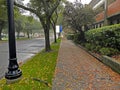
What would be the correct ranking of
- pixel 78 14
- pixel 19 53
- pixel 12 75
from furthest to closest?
pixel 78 14 → pixel 19 53 → pixel 12 75

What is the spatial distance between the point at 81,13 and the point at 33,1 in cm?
498

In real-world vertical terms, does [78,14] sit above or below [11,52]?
above

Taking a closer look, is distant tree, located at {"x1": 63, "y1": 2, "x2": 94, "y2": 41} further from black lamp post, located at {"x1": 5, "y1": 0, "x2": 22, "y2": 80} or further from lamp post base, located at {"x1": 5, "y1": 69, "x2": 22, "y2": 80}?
lamp post base, located at {"x1": 5, "y1": 69, "x2": 22, "y2": 80}

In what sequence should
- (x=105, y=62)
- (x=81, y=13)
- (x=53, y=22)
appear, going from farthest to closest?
(x=53, y=22) < (x=81, y=13) < (x=105, y=62)

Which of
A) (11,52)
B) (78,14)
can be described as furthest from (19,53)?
(11,52)

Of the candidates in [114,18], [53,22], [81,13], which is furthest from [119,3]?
[53,22]

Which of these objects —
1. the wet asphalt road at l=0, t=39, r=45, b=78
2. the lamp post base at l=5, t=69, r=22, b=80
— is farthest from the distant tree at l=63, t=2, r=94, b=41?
the lamp post base at l=5, t=69, r=22, b=80

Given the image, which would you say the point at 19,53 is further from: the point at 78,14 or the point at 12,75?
the point at 12,75

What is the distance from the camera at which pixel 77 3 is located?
1795 centimetres

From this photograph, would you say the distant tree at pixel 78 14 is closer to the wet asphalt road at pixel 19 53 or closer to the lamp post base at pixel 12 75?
the wet asphalt road at pixel 19 53

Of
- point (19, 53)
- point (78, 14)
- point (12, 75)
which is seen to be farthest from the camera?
point (78, 14)

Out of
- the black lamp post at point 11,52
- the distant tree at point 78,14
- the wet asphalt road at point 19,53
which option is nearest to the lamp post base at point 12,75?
the black lamp post at point 11,52

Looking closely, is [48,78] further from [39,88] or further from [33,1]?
[33,1]

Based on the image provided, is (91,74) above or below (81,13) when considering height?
below
